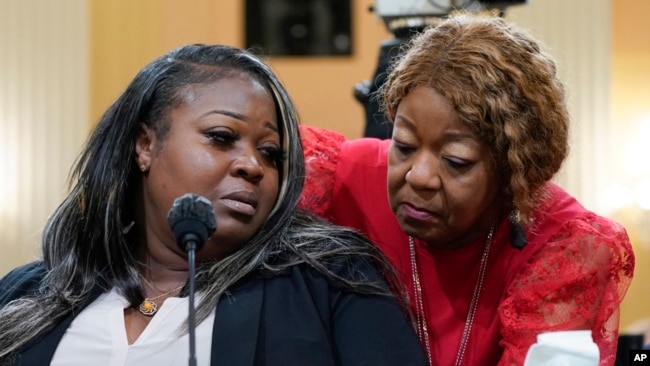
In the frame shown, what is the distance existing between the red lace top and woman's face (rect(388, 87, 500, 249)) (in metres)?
0.12

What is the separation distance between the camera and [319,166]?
228 cm

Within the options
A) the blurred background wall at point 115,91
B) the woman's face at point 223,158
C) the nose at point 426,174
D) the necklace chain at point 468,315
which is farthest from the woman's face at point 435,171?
the blurred background wall at point 115,91

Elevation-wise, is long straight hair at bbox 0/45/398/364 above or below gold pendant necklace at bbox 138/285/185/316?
above

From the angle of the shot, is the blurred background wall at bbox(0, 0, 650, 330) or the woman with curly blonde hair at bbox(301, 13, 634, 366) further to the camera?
the blurred background wall at bbox(0, 0, 650, 330)

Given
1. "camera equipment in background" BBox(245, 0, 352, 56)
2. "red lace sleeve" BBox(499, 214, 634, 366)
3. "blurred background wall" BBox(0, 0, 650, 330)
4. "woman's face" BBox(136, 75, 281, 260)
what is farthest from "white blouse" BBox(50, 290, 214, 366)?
"camera equipment in background" BBox(245, 0, 352, 56)

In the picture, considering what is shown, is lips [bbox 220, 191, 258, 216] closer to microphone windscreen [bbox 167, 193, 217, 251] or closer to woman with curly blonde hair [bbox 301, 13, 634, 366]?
woman with curly blonde hair [bbox 301, 13, 634, 366]

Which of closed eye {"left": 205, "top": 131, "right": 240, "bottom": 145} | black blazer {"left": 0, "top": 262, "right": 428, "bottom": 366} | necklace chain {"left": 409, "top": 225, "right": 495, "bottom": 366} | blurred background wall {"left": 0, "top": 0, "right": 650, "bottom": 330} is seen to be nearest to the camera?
black blazer {"left": 0, "top": 262, "right": 428, "bottom": 366}

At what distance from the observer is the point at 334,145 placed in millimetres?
2338

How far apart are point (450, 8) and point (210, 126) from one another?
129 centimetres

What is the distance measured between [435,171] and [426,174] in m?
0.02

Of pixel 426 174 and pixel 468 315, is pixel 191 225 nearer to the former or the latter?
pixel 426 174

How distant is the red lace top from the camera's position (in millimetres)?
1932

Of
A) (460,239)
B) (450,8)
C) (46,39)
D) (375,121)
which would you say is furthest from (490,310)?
(46,39)

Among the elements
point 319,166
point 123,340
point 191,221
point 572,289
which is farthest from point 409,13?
point 191,221
